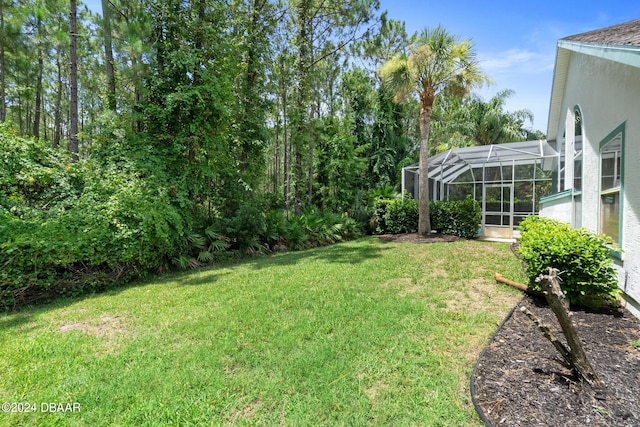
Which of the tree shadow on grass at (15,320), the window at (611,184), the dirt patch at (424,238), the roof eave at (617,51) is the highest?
the roof eave at (617,51)

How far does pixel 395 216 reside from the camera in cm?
1279

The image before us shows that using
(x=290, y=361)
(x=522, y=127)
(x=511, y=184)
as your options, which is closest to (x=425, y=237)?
(x=511, y=184)

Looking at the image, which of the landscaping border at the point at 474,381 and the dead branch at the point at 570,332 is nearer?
the landscaping border at the point at 474,381

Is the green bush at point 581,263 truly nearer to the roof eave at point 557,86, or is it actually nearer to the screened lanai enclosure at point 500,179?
the roof eave at point 557,86

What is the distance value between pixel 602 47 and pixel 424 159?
7.90 metres

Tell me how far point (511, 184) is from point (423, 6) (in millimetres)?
8059

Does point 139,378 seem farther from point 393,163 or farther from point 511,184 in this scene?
point 393,163

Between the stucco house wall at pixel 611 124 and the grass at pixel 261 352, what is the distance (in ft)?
4.70

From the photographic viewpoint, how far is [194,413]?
226 cm

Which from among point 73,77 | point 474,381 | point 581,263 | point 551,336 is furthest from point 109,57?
point 581,263

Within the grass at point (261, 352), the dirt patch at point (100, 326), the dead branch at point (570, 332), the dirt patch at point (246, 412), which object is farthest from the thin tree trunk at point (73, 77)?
the dead branch at point (570, 332)

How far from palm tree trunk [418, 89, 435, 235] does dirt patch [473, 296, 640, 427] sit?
7.96m

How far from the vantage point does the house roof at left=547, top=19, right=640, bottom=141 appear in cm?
265

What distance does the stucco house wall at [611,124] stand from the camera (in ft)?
11.0
